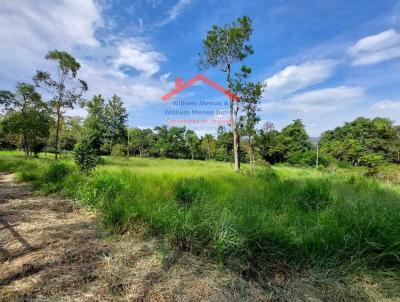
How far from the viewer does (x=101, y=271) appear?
1.93 m

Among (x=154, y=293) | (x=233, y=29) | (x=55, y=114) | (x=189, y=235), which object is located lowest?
(x=154, y=293)

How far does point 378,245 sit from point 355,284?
0.57 m

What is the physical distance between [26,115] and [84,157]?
16.7 meters

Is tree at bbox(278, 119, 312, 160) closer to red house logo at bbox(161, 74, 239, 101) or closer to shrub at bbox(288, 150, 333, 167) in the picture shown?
shrub at bbox(288, 150, 333, 167)

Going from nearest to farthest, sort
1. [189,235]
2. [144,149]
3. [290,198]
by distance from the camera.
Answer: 1. [189,235]
2. [290,198]
3. [144,149]

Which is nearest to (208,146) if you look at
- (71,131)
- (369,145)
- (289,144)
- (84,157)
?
(289,144)

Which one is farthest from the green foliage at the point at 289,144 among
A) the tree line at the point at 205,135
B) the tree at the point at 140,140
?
the tree at the point at 140,140

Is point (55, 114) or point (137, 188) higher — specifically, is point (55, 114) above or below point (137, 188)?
above

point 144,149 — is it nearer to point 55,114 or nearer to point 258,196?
point 55,114

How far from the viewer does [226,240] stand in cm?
210

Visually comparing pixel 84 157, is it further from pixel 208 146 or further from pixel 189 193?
pixel 208 146

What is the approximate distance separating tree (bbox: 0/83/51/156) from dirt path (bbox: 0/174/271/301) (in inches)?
779

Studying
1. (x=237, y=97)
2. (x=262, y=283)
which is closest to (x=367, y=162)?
(x=237, y=97)

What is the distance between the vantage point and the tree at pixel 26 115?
1819 cm
